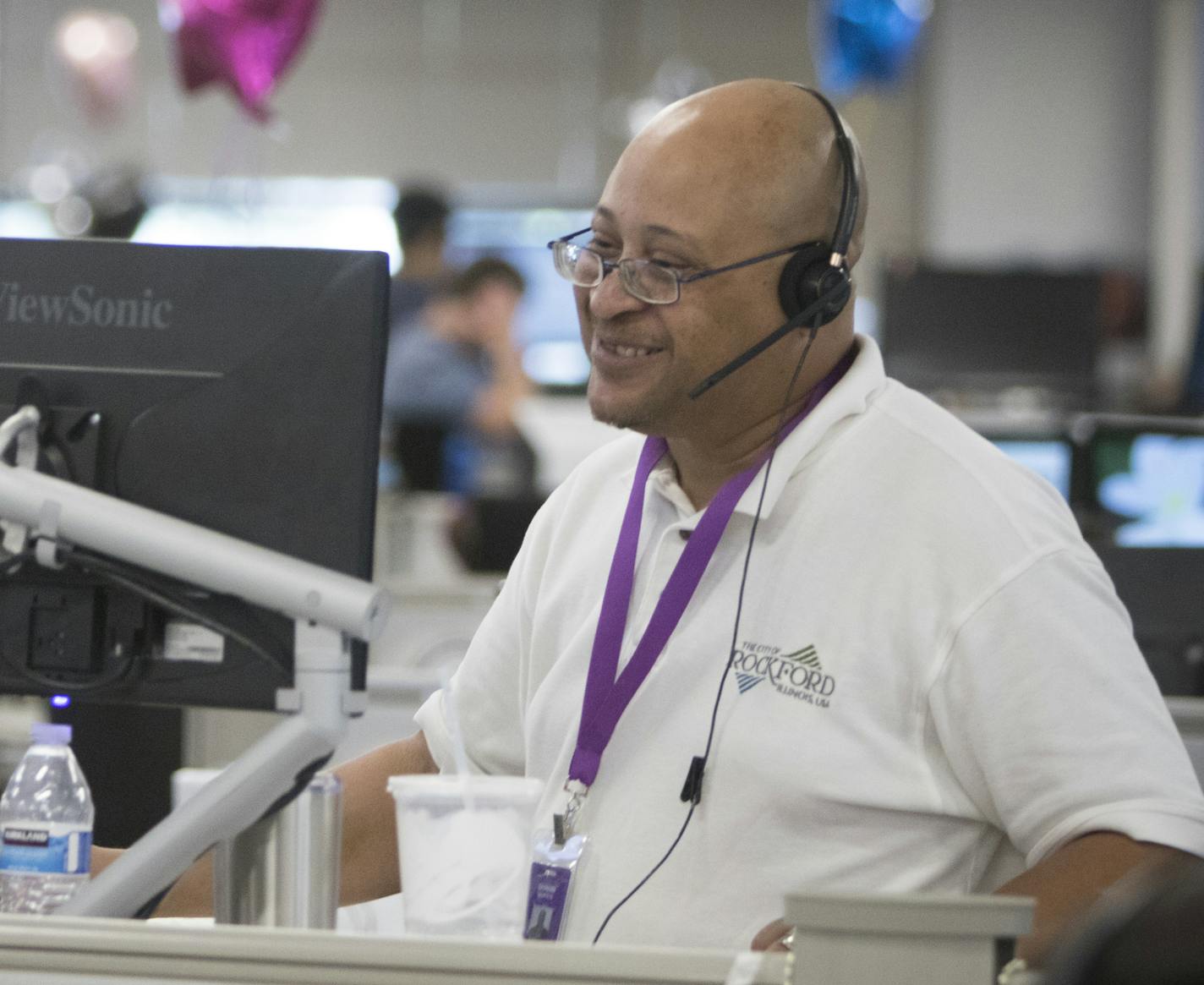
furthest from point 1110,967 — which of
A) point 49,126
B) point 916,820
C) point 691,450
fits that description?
point 49,126

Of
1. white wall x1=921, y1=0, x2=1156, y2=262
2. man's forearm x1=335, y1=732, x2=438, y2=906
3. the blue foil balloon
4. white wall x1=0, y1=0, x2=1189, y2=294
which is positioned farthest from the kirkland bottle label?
white wall x1=921, y1=0, x2=1156, y2=262

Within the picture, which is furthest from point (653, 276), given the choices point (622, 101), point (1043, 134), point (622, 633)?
point (622, 101)

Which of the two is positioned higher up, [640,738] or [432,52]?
[432,52]

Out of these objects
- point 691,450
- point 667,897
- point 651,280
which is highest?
point 651,280

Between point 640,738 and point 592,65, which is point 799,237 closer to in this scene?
point 640,738

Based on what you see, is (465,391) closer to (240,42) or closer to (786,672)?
(240,42)

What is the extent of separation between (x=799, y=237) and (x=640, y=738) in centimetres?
47

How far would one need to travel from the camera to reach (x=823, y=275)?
151cm

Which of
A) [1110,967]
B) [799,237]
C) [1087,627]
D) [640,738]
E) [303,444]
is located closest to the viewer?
[1110,967]

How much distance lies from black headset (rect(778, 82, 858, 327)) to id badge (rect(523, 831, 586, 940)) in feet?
1.65

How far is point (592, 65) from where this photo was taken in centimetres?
847

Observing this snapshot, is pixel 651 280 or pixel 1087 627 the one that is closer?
pixel 1087 627

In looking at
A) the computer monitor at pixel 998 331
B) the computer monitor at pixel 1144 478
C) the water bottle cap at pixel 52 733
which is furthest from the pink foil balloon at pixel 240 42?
the water bottle cap at pixel 52 733

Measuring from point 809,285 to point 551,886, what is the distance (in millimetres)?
565
